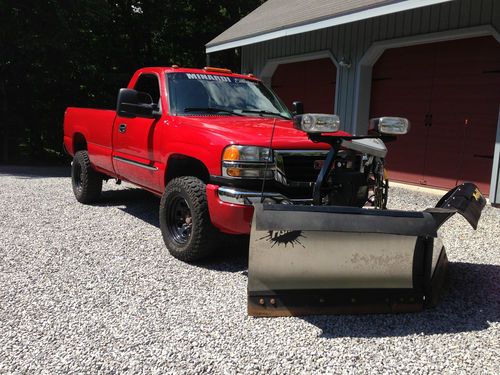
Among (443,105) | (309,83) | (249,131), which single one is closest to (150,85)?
(249,131)

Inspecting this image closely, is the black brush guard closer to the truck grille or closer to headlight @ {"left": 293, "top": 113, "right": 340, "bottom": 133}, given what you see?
headlight @ {"left": 293, "top": 113, "right": 340, "bottom": 133}

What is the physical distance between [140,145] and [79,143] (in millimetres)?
2778

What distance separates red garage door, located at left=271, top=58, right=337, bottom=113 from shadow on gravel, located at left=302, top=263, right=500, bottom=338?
329 inches

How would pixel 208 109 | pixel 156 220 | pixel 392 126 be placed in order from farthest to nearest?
pixel 156 220
pixel 208 109
pixel 392 126

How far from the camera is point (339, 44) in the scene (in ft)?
34.7

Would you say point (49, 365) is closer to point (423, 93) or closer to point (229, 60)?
point (423, 93)

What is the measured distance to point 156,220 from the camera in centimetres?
619

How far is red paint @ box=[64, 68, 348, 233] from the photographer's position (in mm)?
3865

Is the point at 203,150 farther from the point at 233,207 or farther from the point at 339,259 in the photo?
the point at 339,259

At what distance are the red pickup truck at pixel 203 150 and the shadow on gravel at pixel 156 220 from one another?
0.29 meters

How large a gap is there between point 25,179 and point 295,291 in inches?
360

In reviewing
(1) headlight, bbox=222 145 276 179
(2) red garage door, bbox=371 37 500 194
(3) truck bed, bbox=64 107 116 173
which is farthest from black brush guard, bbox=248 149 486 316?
(2) red garage door, bbox=371 37 500 194

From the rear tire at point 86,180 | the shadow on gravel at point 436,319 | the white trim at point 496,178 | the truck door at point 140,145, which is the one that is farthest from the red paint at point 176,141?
the white trim at point 496,178

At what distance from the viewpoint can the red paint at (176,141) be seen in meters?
3.87
